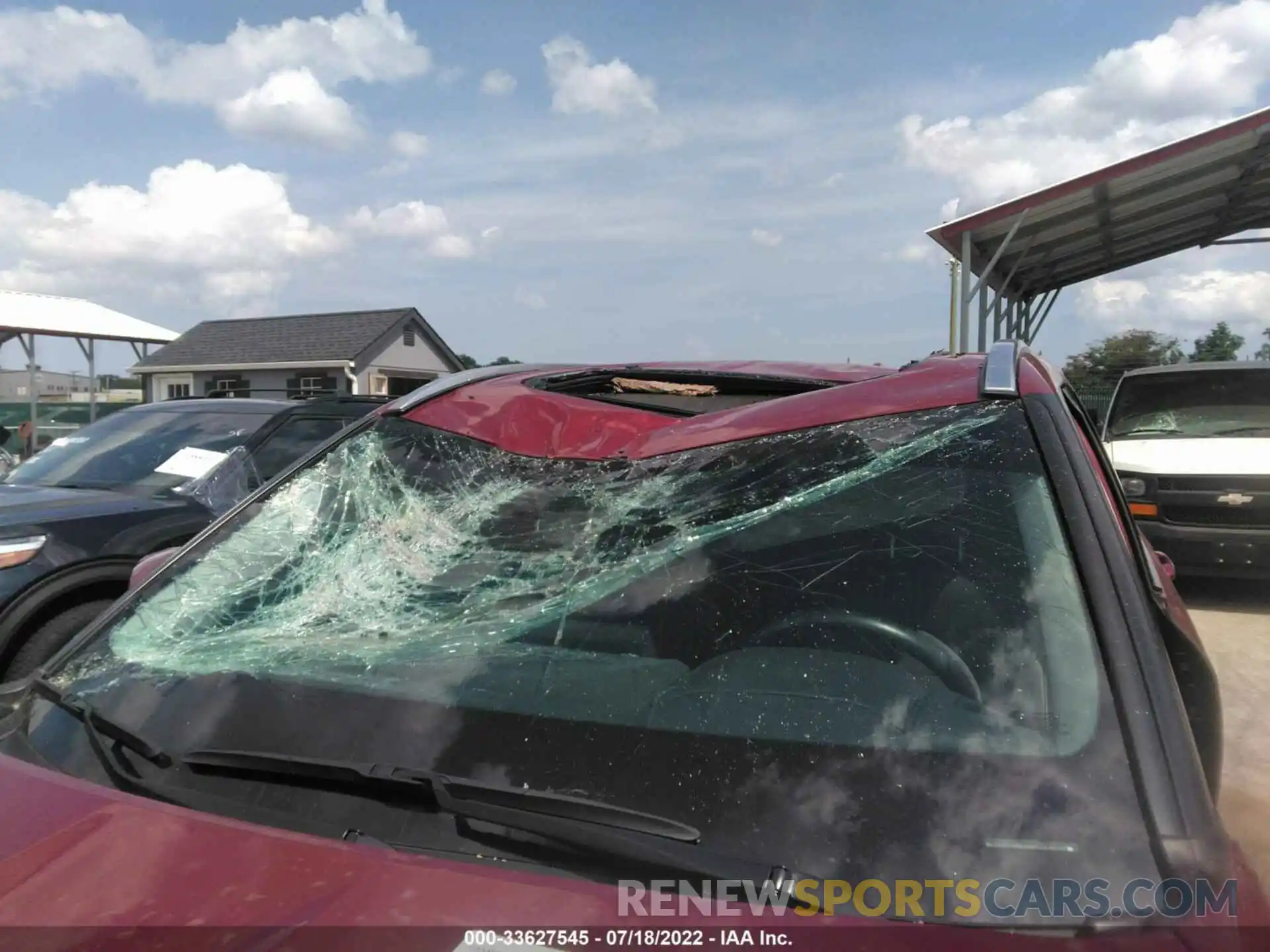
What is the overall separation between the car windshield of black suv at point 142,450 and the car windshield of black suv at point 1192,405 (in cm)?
681

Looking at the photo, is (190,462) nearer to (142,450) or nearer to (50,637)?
(142,450)

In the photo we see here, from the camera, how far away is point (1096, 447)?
8.02ft

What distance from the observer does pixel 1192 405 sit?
7.95 meters

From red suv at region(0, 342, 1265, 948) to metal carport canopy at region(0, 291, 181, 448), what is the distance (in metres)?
22.2

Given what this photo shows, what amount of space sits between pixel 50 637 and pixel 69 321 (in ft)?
80.7

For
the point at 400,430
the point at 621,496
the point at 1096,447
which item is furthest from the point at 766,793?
the point at 1096,447

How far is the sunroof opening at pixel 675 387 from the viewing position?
7.37 feet

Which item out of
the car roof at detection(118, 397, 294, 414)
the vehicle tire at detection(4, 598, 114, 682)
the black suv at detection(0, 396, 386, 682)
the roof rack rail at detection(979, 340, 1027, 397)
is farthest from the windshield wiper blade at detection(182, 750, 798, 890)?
the car roof at detection(118, 397, 294, 414)

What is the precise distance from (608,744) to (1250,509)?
673 centimetres

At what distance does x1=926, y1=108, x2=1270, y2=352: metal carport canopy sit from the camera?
10078 millimetres

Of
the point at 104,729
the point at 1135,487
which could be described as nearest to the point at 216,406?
the point at 104,729

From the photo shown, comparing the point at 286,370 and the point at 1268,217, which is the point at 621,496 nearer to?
the point at 1268,217

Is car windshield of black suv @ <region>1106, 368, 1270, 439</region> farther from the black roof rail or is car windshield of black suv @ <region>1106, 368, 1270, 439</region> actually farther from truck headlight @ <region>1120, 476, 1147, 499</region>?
the black roof rail

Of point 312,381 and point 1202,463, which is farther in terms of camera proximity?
point 312,381
